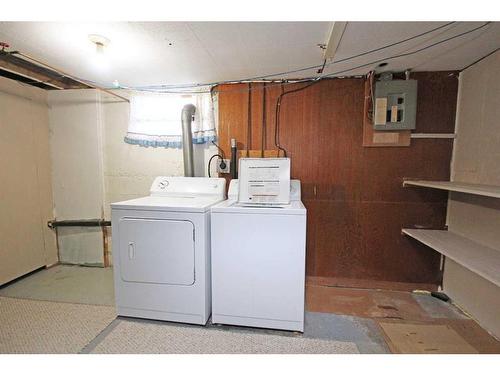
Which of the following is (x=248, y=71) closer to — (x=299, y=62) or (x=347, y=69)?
(x=299, y=62)

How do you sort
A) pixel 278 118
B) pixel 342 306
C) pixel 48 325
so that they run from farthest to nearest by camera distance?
pixel 278 118, pixel 342 306, pixel 48 325

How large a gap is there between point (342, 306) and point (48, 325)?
2411 mm

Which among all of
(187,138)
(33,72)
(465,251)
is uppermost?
(33,72)

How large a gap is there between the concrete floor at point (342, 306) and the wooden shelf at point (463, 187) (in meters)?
1.08

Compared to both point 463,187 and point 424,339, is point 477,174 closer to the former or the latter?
point 463,187

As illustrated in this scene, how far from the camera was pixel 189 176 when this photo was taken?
101 inches

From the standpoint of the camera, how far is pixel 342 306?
2236 mm

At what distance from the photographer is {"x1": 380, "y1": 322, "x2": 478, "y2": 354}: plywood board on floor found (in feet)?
5.47

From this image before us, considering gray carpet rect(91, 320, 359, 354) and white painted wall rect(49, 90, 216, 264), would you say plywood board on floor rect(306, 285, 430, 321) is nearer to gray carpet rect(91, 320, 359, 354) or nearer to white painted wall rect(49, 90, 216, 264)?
gray carpet rect(91, 320, 359, 354)

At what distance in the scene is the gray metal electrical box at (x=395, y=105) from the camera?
2293mm

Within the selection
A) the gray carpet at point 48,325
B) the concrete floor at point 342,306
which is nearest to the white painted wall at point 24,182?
the concrete floor at point 342,306

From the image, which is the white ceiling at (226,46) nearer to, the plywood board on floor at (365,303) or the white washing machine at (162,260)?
the white washing machine at (162,260)

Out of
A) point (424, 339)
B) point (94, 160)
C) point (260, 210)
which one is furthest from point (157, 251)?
point (424, 339)

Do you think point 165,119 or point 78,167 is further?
point 78,167
